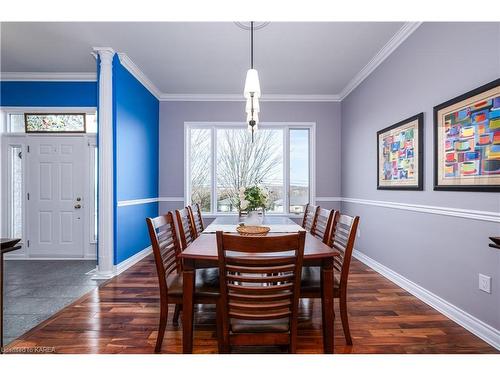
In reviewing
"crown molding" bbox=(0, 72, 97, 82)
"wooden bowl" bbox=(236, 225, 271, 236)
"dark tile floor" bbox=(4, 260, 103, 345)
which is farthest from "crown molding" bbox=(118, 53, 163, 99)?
"wooden bowl" bbox=(236, 225, 271, 236)

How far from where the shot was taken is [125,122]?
12.2 feet

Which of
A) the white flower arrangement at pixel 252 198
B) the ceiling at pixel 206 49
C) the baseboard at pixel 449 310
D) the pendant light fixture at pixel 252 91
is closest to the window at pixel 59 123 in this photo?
the ceiling at pixel 206 49

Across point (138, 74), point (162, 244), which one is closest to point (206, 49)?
point (138, 74)

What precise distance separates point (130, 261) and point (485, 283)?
3.83 meters

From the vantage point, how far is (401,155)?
310cm

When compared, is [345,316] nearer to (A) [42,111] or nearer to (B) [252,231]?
(B) [252,231]

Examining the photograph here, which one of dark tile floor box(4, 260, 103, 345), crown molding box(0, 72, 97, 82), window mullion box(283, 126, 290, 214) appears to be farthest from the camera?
window mullion box(283, 126, 290, 214)

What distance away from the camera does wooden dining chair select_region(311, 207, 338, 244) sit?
2.21 m

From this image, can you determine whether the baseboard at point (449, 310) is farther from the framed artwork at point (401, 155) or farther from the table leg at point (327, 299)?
the table leg at point (327, 299)

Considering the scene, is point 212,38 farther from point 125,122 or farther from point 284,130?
point 284,130

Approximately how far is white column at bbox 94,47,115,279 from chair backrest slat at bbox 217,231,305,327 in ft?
8.30

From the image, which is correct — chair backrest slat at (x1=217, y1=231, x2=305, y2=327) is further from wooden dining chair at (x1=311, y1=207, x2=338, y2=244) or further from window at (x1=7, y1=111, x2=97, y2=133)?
window at (x1=7, y1=111, x2=97, y2=133)

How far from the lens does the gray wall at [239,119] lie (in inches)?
202
